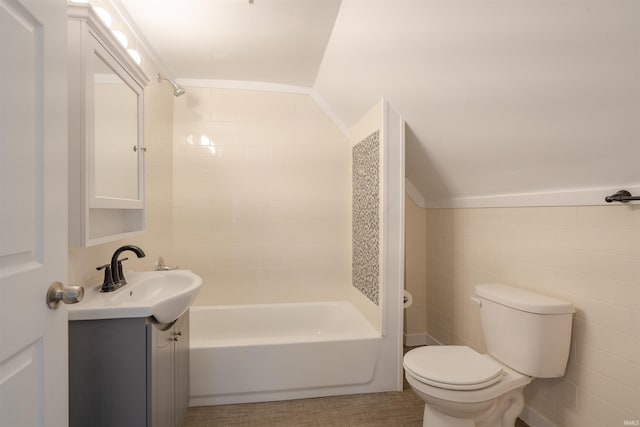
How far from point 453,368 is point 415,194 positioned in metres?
1.61

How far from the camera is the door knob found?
0.77 meters

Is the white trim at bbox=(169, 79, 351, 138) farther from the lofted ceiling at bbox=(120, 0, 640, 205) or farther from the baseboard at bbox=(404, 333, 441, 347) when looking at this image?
the baseboard at bbox=(404, 333, 441, 347)

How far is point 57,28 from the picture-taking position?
805 millimetres

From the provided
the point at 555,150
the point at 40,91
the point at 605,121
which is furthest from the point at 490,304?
the point at 40,91

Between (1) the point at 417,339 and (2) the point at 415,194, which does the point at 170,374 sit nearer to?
(1) the point at 417,339

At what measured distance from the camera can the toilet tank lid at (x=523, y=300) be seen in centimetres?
143

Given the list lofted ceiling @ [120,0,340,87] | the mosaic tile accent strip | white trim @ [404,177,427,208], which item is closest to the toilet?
the mosaic tile accent strip

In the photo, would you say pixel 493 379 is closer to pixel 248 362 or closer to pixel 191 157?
pixel 248 362

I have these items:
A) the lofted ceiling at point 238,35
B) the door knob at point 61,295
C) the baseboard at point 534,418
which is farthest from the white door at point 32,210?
the baseboard at point 534,418

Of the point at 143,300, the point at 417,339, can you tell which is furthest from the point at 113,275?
the point at 417,339

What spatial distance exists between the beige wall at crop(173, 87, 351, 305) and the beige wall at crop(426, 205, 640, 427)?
49.7 inches

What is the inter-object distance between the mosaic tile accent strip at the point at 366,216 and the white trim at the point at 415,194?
491mm

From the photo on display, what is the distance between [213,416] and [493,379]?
60.2 inches

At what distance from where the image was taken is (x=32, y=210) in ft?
2.34
